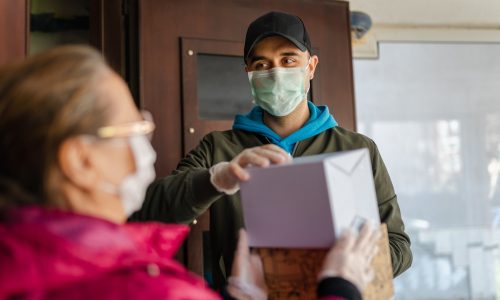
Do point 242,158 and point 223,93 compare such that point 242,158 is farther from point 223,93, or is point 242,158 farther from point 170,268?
point 223,93

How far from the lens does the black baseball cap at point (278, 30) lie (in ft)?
4.77

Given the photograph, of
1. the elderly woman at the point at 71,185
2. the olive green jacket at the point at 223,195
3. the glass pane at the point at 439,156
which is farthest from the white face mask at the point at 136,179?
the glass pane at the point at 439,156

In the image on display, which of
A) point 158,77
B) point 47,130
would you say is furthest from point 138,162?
point 158,77

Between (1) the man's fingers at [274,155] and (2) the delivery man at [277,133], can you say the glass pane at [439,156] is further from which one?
(1) the man's fingers at [274,155]

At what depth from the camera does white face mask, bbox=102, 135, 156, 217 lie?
0.78 meters

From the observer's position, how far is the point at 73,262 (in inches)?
26.1

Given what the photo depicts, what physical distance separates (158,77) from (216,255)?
0.78 meters

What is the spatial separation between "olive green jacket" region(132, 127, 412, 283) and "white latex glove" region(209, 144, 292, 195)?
5 centimetres

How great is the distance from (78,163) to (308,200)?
0.40 metres

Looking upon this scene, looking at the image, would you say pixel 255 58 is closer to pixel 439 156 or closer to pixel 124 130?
pixel 124 130

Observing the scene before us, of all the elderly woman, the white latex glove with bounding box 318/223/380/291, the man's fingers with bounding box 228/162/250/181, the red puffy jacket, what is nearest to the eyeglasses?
the elderly woman

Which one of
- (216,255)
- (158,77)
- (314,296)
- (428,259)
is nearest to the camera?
(314,296)

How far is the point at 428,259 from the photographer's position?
2.76m

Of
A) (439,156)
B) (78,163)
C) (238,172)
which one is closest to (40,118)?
(78,163)
